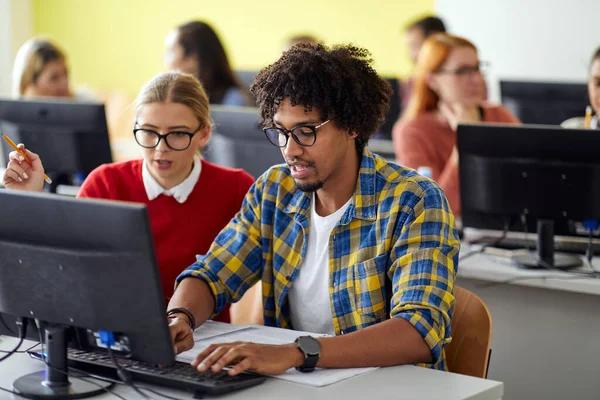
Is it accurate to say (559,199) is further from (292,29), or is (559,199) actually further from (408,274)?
(292,29)

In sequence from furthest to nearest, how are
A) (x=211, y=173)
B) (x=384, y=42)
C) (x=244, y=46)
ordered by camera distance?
1. (x=244, y=46)
2. (x=384, y=42)
3. (x=211, y=173)

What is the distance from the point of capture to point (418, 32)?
540cm

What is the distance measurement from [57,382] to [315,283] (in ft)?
2.07

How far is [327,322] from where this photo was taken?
2035 millimetres

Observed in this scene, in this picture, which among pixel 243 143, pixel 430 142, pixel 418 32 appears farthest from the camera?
pixel 418 32

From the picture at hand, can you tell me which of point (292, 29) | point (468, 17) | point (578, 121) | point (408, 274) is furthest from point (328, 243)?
point (292, 29)

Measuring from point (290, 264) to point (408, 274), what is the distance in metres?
0.35

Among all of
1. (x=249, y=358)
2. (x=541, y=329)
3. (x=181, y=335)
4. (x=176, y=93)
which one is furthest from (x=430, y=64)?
(x=249, y=358)

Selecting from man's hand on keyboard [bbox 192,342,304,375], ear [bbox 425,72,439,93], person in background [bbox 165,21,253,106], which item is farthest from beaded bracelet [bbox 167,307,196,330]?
person in background [bbox 165,21,253,106]

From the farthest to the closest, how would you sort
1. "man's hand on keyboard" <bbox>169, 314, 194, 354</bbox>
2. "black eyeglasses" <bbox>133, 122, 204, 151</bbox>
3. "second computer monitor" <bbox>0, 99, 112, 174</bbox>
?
"second computer monitor" <bbox>0, 99, 112, 174</bbox>, "black eyeglasses" <bbox>133, 122, 204, 151</bbox>, "man's hand on keyboard" <bbox>169, 314, 194, 354</bbox>

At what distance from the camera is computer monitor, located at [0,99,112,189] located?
322cm

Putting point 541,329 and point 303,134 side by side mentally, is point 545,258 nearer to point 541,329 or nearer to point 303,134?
point 541,329

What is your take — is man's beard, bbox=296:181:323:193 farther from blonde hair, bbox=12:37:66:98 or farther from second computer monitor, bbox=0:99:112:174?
blonde hair, bbox=12:37:66:98

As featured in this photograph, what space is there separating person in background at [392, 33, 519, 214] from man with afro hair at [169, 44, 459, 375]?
1541 millimetres
